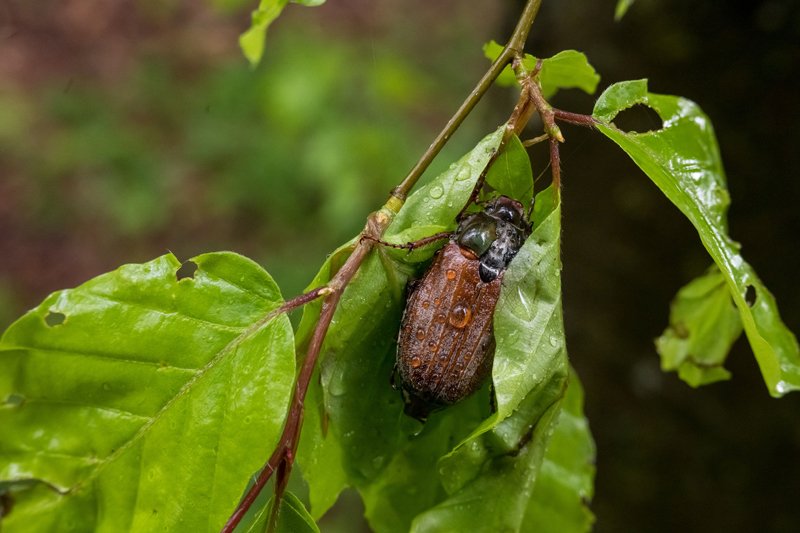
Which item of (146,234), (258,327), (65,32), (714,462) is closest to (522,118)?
(258,327)

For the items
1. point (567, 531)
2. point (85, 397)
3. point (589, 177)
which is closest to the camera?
point (85, 397)

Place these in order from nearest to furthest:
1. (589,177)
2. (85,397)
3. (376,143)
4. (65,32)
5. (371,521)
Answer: (85,397) < (371,521) < (589,177) < (376,143) < (65,32)

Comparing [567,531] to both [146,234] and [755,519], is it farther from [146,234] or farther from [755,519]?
[146,234]

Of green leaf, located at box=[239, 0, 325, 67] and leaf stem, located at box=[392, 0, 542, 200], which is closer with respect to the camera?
leaf stem, located at box=[392, 0, 542, 200]

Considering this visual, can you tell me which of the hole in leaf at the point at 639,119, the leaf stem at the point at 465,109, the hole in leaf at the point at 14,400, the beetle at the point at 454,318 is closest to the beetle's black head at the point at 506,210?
the beetle at the point at 454,318

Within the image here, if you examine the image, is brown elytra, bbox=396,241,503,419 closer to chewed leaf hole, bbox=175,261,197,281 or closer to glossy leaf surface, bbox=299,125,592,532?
glossy leaf surface, bbox=299,125,592,532

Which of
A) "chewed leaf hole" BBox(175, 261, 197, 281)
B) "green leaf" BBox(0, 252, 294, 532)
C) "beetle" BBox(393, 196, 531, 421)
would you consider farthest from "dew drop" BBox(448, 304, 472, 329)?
→ "chewed leaf hole" BBox(175, 261, 197, 281)

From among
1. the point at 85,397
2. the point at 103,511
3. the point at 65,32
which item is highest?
the point at 85,397

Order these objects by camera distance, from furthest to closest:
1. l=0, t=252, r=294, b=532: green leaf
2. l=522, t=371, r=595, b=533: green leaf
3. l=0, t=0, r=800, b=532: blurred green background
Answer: l=0, t=0, r=800, b=532: blurred green background, l=522, t=371, r=595, b=533: green leaf, l=0, t=252, r=294, b=532: green leaf
